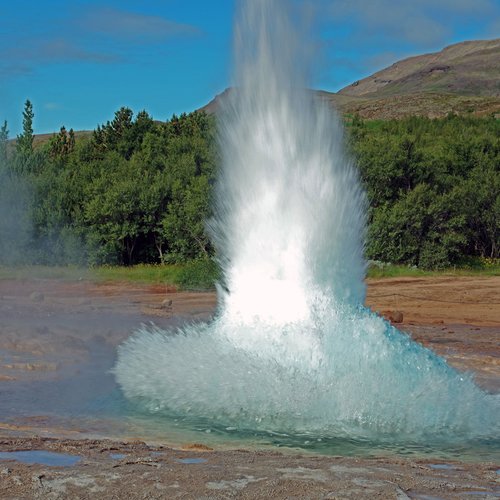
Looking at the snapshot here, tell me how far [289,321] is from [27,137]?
33900 mm

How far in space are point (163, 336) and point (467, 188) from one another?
26.4 meters

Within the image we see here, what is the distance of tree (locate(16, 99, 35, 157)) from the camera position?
1444 inches

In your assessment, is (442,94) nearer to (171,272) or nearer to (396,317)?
(171,272)

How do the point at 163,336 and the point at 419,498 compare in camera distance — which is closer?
the point at 419,498

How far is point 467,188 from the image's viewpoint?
34625mm

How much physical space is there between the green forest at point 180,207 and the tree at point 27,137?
18 cm

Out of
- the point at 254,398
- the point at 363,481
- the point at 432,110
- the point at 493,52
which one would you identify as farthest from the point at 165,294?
the point at 493,52

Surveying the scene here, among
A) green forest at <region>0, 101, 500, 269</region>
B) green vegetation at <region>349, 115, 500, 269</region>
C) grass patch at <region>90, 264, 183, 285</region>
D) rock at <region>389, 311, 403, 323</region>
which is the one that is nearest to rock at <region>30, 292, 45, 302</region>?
grass patch at <region>90, 264, 183, 285</region>

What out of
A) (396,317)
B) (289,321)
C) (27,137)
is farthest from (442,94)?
(289,321)

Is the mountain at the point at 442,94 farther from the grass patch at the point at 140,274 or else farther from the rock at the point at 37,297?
the rock at the point at 37,297

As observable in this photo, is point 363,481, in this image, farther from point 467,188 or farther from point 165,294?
point 467,188

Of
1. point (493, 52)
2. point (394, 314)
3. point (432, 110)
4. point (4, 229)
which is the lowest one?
point (394, 314)

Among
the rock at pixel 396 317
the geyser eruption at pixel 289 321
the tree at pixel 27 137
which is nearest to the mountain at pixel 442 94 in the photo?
the tree at pixel 27 137

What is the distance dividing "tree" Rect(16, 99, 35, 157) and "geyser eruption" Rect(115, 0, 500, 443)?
2742 centimetres
